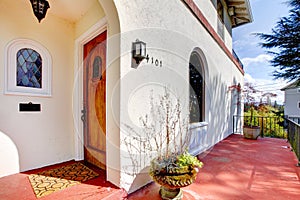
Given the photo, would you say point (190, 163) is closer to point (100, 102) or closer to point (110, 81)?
point (110, 81)

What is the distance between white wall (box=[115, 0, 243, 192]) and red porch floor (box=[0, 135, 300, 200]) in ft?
1.05

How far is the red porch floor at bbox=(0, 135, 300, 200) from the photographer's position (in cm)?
195

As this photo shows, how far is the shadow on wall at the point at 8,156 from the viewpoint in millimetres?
2334

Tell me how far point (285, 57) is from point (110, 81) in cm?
1030

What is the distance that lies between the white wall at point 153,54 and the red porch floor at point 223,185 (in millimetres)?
320

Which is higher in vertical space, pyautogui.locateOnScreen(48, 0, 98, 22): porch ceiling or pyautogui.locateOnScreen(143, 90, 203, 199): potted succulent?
pyautogui.locateOnScreen(48, 0, 98, 22): porch ceiling

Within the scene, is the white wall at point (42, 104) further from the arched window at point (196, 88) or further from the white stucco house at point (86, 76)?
the arched window at point (196, 88)

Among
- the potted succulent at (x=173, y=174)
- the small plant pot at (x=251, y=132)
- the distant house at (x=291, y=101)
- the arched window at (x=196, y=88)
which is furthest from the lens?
the distant house at (x=291, y=101)

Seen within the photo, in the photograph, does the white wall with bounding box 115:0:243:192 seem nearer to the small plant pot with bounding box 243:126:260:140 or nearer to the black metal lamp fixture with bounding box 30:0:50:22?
the black metal lamp fixture with bounding box 30:0:50:22

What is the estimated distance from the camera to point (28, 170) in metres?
2.60

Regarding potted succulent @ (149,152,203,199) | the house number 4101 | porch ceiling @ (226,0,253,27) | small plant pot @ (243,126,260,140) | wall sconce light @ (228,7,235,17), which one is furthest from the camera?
wall sconce light @ (228,7,235,17)

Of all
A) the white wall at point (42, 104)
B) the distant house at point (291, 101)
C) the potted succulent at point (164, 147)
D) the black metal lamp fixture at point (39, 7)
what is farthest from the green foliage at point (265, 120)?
the distant house at point (291, 101)

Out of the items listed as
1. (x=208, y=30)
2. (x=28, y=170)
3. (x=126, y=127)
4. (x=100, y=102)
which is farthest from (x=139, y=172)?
(x=208, y=30)

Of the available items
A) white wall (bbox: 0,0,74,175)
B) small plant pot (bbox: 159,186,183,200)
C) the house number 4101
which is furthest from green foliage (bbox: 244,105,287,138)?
white wall (bbox: 0,0,74,175)
